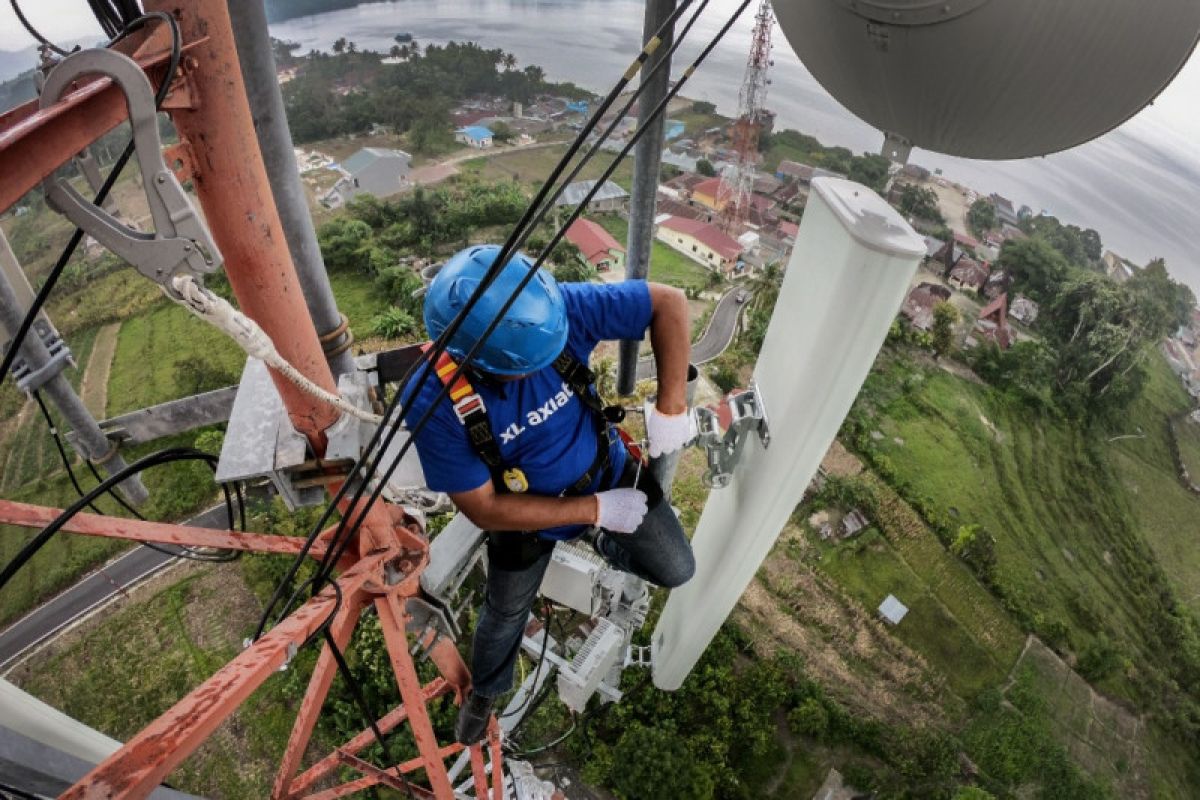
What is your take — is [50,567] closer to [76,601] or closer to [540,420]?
[76,601]

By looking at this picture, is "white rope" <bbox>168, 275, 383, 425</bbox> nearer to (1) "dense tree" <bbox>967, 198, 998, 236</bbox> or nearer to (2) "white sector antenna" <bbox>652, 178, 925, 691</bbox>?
(2) "white sector antenna" <bbox>652, 178, 925, 691</bbox>

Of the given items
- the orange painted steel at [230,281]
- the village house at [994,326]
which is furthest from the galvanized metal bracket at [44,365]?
the village house at [994,326]

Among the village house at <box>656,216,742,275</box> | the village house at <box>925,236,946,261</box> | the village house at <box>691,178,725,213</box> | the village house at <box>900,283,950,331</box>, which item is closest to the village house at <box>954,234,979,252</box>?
the village house at <box>925,236,946,261</box>

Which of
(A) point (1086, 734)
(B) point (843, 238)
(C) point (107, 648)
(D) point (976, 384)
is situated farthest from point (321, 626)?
(D) point (976, 384)

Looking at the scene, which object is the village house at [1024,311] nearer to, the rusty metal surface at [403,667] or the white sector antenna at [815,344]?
the white sector antenna at [815,344]

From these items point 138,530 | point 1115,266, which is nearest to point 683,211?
point 1115,266

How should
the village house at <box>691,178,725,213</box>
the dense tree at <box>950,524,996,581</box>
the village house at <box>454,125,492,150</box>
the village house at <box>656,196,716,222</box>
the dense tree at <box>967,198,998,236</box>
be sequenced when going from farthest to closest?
the village house at <box>454,125,492,150</box> < the dense tree at <box>967,198,998,236</box> < the village house at <box>691,178,725,213</box> < the village house at <box>656,196,716,222</box> < the dense tree at <box>950,524,996,581</box>
